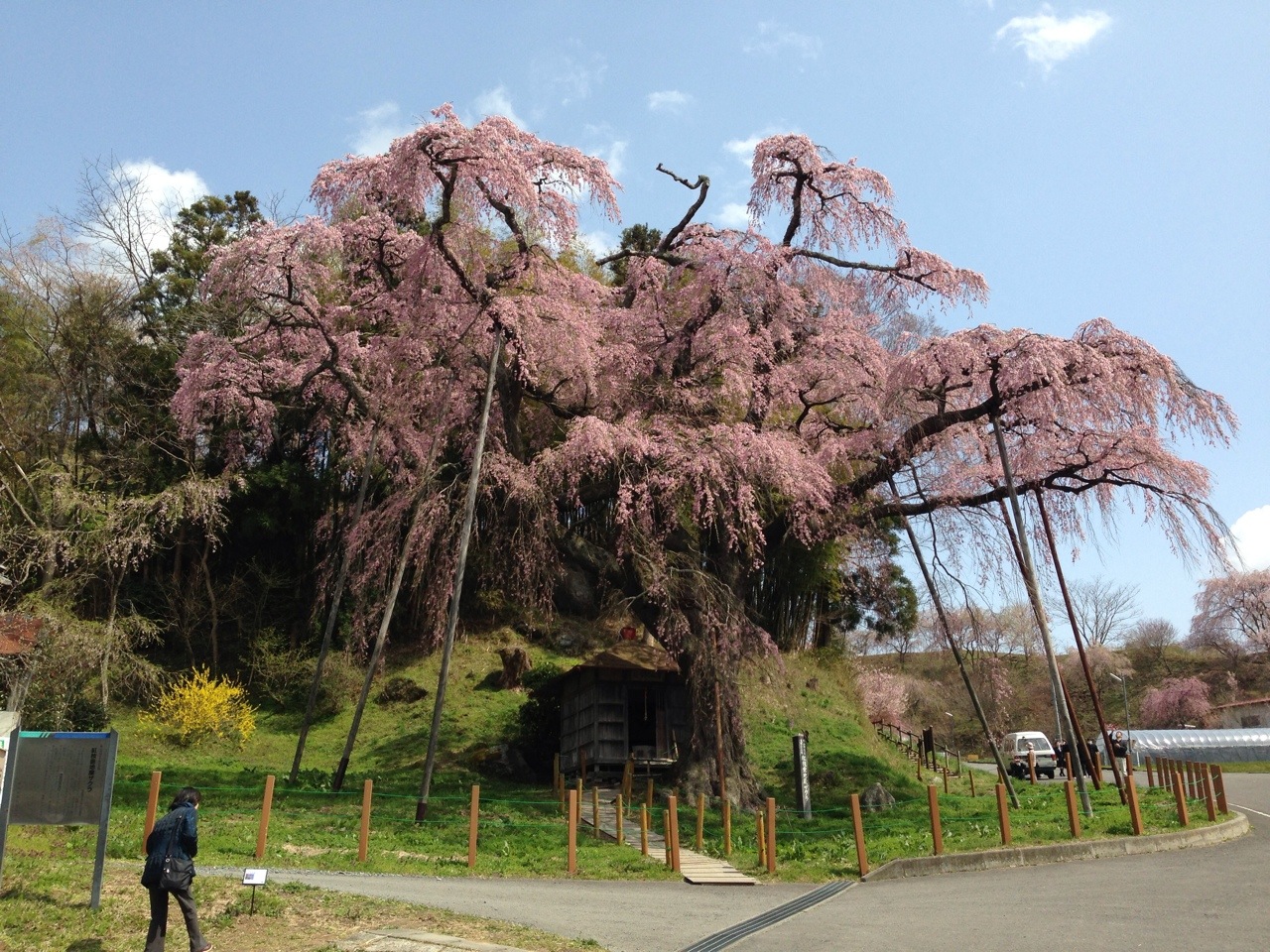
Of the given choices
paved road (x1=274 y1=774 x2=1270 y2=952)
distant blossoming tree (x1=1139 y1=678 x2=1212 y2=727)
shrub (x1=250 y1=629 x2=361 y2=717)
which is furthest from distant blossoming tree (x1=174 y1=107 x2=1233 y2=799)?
distant blossoming tree (x1=1139 y1=678 x2=1212 y2=727)

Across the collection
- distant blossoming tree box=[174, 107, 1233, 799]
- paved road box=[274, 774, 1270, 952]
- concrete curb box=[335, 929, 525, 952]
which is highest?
distant blossoming tree box=[174, 107, 1233, 799]

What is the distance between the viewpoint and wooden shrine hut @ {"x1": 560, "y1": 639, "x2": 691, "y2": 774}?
20906 millimetres

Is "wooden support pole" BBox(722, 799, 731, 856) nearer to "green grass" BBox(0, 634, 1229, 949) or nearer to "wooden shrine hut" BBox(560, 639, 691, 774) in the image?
"green grass" BBox(0, 634, 1229, 949)

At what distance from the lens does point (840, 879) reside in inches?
504

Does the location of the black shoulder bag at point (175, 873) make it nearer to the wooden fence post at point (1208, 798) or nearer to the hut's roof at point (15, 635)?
the hut's roof at point (15, 635)

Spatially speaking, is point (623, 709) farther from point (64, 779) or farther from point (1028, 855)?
point (64, 779)

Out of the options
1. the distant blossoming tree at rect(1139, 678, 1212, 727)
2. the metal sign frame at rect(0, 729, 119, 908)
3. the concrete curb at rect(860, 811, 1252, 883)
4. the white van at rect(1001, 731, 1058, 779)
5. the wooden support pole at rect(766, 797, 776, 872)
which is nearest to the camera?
the metal sign frame at rect(0, 729, 119, 908)

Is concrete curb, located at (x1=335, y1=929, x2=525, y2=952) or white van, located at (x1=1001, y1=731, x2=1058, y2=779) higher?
white van, located at (x1=1001, y1=731, x2=1058, y2=779)

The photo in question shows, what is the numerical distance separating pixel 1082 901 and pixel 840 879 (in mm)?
3413

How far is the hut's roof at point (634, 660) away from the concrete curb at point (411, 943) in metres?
12.6

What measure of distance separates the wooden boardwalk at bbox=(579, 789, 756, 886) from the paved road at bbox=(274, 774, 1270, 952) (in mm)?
372

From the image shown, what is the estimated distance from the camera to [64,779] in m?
8.81

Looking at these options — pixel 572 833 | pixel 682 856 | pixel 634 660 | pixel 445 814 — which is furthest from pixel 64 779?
pixel 634 660

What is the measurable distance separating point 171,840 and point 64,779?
1.90 metres
